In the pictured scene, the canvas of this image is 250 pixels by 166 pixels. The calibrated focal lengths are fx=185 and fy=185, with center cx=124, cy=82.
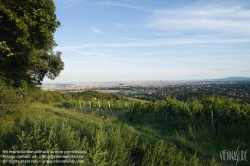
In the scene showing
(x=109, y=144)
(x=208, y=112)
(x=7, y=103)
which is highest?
(x=7, y=103)

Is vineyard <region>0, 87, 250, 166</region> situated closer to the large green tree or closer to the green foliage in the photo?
the green foliage

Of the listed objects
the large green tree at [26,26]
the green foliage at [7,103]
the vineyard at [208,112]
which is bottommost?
the vineyard at [208,112]

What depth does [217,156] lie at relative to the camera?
6316mm

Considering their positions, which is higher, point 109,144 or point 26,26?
point 26,26

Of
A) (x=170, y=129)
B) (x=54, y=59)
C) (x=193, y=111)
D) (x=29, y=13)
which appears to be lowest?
(x=170, y=129)

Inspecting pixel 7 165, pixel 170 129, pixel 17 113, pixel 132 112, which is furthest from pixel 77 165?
pixel 132 112

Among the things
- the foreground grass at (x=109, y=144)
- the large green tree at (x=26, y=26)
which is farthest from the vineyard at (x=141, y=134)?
the large green tree at (x=26, y=26)

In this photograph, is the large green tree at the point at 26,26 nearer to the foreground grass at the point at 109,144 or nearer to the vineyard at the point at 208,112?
the foreground grass at the point at 109,144

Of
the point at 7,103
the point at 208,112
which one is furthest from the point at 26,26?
the point at 208,112

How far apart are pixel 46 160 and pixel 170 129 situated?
29.1ft

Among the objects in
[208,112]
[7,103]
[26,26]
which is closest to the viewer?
[26,26]

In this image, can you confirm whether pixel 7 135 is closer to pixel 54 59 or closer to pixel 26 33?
pixel 26 33

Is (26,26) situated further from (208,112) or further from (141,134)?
(208,112)

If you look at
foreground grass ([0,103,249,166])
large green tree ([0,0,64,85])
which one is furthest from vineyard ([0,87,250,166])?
large green tree ([0,0,64,85])
